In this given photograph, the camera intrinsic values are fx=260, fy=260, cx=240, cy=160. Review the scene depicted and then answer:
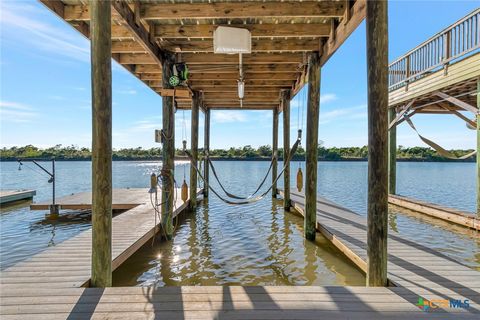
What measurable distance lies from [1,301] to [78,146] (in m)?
80.8

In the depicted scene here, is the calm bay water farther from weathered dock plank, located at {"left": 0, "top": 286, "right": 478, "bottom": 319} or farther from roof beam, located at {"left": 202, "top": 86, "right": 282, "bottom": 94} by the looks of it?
roof beam, located at {"left": 202, "top": 86, "right": 282, "bottom": 94}

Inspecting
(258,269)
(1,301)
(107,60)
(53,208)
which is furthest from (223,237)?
(53,208)

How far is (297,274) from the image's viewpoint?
365 cm

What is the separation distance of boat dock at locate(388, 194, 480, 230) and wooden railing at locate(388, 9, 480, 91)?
3.60 m

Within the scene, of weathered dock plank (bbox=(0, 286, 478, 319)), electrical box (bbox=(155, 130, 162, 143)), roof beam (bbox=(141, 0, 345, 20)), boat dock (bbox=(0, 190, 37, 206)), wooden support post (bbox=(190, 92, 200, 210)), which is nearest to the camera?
weathered dock plank (bbox=(0, 286, 478, 319))

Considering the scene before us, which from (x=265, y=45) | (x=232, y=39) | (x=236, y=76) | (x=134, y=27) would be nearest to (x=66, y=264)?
(x=134, y=27)

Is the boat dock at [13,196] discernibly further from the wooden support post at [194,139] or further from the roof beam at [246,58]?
the roof beam at [246,58]

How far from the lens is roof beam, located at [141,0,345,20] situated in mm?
3496

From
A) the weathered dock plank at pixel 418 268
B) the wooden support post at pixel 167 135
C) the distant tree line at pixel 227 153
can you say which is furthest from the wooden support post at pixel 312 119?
the distant tree line at pixel 227 153

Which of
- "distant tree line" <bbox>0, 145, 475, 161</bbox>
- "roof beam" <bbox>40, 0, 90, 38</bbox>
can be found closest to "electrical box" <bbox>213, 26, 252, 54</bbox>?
"roof beam" <bbox>40, 0, 90, 38</bbox>

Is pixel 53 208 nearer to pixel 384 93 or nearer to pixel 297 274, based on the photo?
pixel 297 274

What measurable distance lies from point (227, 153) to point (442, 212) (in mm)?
61520

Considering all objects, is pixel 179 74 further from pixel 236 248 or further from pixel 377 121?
pixel 377 121

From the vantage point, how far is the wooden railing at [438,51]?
5.59 meters
